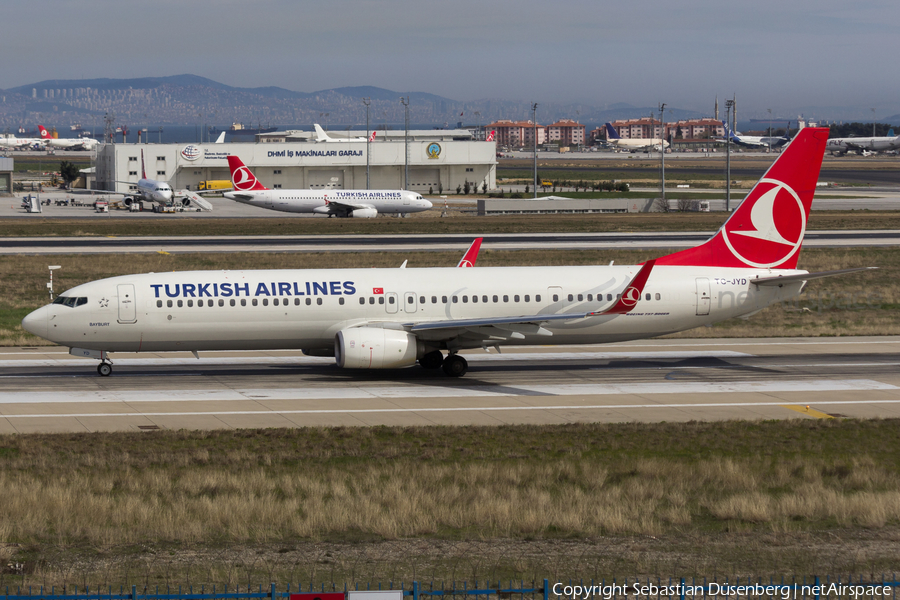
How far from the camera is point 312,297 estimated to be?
120 ft

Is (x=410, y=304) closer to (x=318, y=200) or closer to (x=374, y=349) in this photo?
(x=374, y=349)

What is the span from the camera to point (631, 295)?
34438 millimetres

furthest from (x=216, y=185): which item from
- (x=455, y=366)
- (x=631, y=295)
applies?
(x=631, y=295)

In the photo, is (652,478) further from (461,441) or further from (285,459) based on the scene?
(285,459)

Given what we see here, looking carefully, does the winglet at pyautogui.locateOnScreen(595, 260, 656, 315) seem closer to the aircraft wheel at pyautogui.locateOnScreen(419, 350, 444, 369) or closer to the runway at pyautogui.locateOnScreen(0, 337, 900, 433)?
the runway at pyautogui.locateOnScreen(0, 337, 900, 433)

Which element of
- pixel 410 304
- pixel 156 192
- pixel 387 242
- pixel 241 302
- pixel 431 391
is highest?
pixel 156 192

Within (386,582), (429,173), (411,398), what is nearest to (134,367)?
(411,398)

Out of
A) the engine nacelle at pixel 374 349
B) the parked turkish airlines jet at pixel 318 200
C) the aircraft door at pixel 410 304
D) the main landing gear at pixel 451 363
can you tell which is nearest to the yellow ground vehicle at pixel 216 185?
the parked turkish airlines jet at pixel 318 200

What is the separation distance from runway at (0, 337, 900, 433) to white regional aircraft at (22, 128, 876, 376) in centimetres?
143

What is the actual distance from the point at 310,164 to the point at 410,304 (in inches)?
4963

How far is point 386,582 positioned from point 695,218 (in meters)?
93.0

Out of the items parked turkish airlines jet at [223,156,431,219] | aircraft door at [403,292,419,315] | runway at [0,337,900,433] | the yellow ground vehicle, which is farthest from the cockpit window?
the yellow ground vehicle

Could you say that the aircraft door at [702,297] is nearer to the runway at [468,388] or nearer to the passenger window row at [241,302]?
the runway at [468,388]

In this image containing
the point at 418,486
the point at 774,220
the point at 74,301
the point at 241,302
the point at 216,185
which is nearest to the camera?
the point at 418,486
